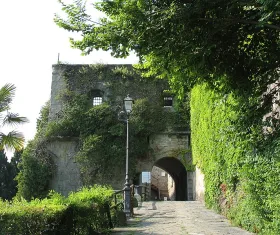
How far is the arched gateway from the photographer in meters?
22.2

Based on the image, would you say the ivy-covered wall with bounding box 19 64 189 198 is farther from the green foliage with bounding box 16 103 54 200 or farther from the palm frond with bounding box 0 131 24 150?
the palm frond with bounding box 0 131 24 150

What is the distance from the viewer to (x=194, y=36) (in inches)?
→ 220

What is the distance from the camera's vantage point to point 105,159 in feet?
69.8

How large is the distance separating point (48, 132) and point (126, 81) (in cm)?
580

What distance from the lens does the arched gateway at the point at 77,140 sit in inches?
876

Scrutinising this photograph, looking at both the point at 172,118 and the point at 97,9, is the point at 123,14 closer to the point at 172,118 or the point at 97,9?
the point at 97,9

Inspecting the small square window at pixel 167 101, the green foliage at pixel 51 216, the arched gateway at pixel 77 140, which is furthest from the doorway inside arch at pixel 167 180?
the green foliage at pixel 51 216

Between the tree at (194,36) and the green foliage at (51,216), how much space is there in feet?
8.54

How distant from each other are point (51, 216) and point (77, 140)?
55.7 feet

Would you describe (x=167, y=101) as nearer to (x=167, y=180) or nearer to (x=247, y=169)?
(x=247, y=169)

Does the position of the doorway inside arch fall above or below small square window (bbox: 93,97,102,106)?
below

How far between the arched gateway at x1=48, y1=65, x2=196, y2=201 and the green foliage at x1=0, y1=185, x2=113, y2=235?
13.9m

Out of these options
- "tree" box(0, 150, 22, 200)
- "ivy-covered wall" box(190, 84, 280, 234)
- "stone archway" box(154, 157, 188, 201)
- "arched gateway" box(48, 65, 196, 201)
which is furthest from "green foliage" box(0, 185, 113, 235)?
"tree" box(0, 150, 22, 200)

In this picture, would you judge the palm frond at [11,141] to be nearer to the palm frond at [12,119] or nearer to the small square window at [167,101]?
the palm frond at [12,119]
